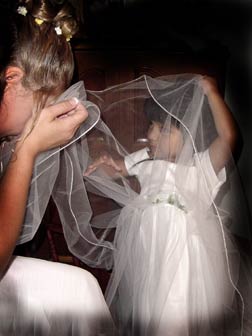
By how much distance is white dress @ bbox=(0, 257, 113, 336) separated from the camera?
2.15ft

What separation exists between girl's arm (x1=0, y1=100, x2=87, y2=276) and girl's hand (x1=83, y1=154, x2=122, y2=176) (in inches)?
3.7

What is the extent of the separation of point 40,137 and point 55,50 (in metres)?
0.14

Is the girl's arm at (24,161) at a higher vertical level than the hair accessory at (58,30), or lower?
lower

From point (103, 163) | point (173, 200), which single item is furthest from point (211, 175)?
point (103, 163)

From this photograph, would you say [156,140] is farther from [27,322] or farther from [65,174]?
[27,322]

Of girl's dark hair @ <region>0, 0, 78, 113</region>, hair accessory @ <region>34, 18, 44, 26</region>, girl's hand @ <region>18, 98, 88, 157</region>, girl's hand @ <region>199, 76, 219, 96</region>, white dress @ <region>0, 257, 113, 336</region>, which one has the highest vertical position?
hair accessory @ <region>34, 18, 44, 26</region>

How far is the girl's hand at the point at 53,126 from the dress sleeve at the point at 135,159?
0.13m

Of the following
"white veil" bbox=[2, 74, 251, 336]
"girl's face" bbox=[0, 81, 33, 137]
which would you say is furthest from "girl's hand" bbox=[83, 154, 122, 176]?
"girl's face" bbox=[0, 81, 33, 137]

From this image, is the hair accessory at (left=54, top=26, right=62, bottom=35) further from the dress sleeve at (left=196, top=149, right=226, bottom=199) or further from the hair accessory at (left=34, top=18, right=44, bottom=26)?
the dress sleeve at (left=196, top=149, right=226, bottom=199)

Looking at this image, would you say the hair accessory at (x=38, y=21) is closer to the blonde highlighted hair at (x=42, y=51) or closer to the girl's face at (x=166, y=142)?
the blonde highlighted hair at (x=42, y=51)

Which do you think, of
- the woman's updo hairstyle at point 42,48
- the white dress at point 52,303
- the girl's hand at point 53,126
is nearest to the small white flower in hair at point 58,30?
the woman's updo hairstyle at point 42,48

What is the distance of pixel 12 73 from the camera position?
626 millimetres

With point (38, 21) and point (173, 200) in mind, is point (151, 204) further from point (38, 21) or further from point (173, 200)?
point (38, 21)

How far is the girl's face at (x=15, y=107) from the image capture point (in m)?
0.64
